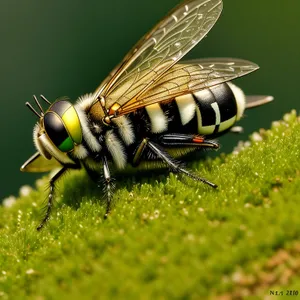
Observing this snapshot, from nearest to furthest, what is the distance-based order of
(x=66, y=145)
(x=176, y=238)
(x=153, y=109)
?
(x=176, y=238) → (x=66, y=145) → (x=153, y=109)

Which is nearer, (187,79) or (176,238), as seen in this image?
(176,238)

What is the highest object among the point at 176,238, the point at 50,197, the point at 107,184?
the point at 50,197

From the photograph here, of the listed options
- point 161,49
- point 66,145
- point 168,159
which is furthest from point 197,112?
point 66,145

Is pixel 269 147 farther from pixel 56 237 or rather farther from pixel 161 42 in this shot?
pixel 56 237

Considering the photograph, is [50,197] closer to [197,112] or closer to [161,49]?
[197,112]

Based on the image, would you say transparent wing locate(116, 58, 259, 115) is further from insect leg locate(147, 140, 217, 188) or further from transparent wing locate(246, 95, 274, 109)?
transparent wing locate(246, 95, 274, 109)

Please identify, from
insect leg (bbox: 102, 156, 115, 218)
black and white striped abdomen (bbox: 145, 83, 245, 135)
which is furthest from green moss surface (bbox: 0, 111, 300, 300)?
black and white striped abdomen (bbox: 145, 83, 245, 135)
